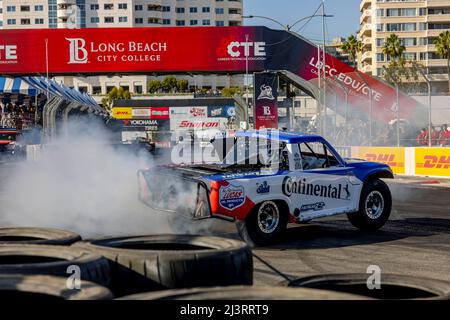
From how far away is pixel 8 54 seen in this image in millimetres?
41875

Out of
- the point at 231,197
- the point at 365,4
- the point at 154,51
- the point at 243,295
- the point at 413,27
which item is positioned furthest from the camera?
the point at 365,4

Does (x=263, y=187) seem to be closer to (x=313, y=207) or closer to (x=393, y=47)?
(x=313, y=207)

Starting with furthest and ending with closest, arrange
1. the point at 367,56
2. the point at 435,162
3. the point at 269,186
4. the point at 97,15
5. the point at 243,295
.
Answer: the point at 97,15 → the point at 367,56 → the point at 435,162 → the point at 269,186 → the point at 243,295

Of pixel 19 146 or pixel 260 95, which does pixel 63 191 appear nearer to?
pixel 19 146

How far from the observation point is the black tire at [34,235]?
602 cm

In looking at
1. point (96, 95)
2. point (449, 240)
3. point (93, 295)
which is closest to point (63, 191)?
point (449, 240)

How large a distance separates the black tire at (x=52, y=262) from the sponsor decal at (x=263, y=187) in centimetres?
578

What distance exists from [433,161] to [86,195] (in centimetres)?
1666

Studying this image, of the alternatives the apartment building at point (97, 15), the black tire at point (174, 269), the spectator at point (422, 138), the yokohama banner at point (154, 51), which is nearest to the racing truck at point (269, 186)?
the black tire at point (174, 269)

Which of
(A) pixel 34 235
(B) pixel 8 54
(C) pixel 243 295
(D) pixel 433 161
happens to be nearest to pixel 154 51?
(B) pixel 8 54

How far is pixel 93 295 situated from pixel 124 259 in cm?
135

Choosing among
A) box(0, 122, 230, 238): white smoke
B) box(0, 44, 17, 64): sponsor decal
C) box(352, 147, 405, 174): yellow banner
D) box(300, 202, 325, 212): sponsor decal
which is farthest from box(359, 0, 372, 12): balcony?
box(300, 202, 325, 212): sponsor decal

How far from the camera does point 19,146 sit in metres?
37.5

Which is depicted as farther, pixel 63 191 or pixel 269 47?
pixel 269 47
